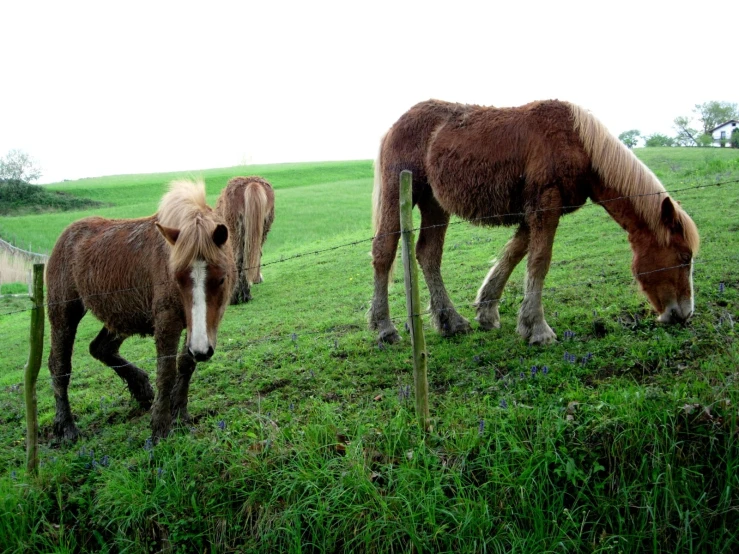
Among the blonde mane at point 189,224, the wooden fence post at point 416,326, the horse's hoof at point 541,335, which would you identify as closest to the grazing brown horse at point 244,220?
the blonde mane at point 189,224

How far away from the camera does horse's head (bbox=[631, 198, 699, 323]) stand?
18.1 feet

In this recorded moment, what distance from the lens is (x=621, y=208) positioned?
19.3ft

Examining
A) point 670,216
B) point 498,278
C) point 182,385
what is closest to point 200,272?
point 182,385

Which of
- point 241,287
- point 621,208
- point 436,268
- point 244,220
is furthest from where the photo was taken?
point 241,287

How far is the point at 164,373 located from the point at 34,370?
3.24ft

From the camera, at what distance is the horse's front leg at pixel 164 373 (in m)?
5.21

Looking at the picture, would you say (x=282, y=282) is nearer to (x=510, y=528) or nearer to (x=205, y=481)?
(x=205, y=481)

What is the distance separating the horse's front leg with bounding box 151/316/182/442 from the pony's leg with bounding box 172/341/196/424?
0.09m

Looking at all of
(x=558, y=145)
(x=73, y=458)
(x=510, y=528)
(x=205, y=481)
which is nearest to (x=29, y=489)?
(x=73, y=458)

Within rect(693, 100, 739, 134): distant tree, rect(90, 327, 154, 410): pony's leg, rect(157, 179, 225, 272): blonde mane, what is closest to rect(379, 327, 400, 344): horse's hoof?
rect(157, 179, 225, 272): blonde mane

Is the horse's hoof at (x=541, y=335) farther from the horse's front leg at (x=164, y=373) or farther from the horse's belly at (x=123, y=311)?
the horse's belly at (x=123, y=311)

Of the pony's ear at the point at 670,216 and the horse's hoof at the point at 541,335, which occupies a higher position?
the pony's ear at the point at 670,216

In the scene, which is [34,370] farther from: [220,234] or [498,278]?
[498,278]

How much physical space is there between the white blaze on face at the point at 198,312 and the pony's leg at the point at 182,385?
727mm
